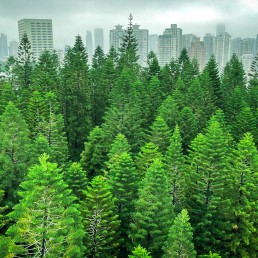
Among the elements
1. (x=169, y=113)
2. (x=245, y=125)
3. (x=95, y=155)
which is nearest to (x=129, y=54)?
(x=169, y=113)

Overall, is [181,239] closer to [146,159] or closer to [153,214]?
[153,214]

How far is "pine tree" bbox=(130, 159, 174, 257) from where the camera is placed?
87.5ft

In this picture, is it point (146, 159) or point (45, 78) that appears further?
point (45, 78)

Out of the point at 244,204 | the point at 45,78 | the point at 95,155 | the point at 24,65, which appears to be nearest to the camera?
the point at 244,204

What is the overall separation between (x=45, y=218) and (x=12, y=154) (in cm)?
1006

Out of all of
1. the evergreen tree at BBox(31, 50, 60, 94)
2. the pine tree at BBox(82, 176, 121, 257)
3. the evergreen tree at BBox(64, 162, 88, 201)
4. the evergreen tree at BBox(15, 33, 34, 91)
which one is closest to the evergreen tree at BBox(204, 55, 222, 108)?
the evergreen tree at BBox(31, 50, 60, 94)

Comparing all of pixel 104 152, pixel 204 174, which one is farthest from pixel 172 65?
pixel 204 174

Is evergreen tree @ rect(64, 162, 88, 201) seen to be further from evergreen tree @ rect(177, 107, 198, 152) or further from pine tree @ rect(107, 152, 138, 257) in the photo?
evergreen tree @ rect(177, 107, 198, 152)

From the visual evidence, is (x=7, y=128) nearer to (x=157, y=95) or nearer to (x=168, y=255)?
(x=168, y=255)

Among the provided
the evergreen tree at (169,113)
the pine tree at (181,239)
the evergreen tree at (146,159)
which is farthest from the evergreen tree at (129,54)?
the pine tree at (181,239)

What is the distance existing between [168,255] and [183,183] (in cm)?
911

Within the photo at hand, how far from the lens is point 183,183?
32.4m

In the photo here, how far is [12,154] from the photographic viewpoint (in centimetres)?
2864

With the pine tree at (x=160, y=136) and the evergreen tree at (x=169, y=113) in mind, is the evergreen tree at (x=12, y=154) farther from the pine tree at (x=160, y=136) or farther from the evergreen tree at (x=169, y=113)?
the evergreen tree at (x=169, y=113)
